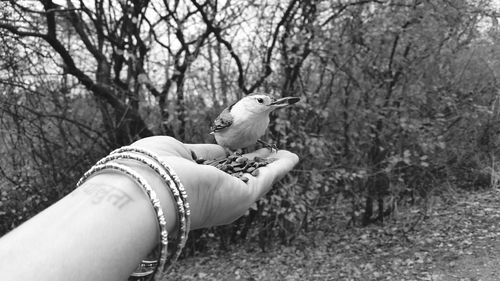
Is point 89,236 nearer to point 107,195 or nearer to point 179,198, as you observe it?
point 107,195

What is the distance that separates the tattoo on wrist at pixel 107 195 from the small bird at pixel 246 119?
1223mm

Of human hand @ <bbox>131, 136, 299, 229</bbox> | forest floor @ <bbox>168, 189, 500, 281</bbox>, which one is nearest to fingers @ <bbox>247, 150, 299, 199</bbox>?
human hand @ <bbox>131, 136, 299, 229</bbox>

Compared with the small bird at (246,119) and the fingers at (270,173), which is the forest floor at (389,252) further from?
the small bird at (246,119)

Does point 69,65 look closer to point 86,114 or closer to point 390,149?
point 86,114

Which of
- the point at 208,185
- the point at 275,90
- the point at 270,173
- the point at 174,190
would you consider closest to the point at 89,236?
the point at 174,190

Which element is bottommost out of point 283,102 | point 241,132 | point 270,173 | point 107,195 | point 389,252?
point 389,252

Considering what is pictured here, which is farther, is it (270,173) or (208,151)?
(208,151)

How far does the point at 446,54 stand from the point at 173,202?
179 inches

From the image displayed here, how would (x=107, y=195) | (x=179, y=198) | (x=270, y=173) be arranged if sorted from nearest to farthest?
(x=107, y=195)
(x=179, y=198)
(x=270, y=173)

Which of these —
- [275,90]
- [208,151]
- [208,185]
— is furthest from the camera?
[275,90]

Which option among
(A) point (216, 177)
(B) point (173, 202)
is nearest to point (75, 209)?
(B) point (173, 202)

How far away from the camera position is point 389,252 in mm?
4613

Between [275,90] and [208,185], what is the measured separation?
3.08 meters

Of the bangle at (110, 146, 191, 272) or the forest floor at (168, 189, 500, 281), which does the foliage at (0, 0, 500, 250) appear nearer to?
the forest floor at (168, 189, 500, 281)
